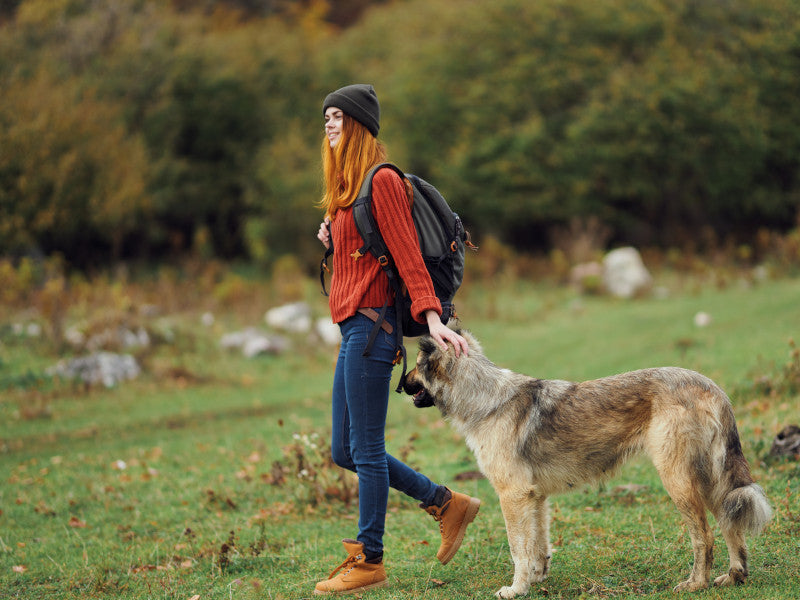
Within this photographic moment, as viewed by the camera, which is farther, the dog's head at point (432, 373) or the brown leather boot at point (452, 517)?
the brown leather boot at point (452, 517)

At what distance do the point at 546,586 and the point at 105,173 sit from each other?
19.2 m

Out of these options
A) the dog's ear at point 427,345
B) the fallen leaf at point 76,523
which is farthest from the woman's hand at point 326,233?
the fallen leaf at point 76,523

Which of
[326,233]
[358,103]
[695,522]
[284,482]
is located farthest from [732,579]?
[284,482]

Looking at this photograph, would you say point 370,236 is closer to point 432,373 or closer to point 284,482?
point 432,373

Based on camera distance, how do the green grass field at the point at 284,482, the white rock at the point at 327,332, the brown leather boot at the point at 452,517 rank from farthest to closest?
the white rock at the point at 327,332 → the green grass field at the point at 284,482 → the brown leather boot at the point at 452,517

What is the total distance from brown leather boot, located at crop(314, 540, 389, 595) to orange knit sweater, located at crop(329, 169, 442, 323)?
126cm

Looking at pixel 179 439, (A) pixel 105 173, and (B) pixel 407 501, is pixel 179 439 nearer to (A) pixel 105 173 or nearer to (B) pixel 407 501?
(B) pixel 407 501

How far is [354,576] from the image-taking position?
14.9 ft

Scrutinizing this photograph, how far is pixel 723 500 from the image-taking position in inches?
167

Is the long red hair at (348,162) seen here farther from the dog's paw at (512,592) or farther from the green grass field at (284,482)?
the dog's paw at (512,592)

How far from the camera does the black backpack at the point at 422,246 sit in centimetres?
431

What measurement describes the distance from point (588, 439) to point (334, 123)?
2.18 m

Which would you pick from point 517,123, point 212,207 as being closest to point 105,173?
point 212,207

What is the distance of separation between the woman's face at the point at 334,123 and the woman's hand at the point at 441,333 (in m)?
1.07
